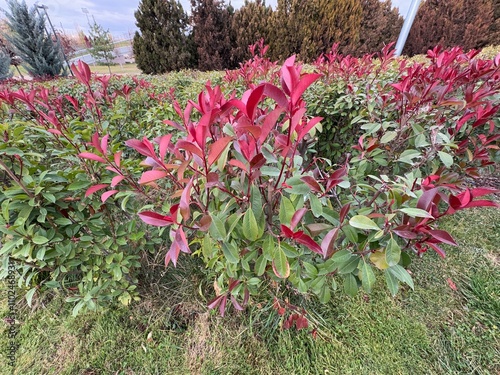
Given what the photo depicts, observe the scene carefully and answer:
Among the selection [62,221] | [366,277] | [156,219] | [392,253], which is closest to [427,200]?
[392,253]

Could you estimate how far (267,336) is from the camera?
1.55 meters

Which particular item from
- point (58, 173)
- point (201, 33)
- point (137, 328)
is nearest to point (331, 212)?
point (58, 173)

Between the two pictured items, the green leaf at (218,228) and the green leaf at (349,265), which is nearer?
the green leaf at (218,228)

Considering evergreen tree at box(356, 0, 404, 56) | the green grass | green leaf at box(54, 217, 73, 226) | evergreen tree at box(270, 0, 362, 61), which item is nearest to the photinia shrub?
green leaf at box(54, 217, 73, 226)

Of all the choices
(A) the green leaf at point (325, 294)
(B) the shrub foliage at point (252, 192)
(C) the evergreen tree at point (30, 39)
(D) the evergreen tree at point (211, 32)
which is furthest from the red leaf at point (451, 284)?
(C) the evergreen tree at point (30, 39)

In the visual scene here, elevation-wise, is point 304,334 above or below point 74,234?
below

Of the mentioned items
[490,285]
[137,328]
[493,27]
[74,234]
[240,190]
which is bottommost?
[137,328]

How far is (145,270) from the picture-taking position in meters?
1.80

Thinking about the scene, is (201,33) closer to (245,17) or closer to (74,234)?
(245,17)

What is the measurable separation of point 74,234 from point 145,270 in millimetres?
642

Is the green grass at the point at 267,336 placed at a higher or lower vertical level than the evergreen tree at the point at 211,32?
lower

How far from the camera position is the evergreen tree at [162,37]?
855 centimetres

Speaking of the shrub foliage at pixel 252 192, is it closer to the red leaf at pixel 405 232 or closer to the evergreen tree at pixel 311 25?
the red leaf at pixel 405 232

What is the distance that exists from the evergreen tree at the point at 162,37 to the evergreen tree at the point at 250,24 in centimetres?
180
